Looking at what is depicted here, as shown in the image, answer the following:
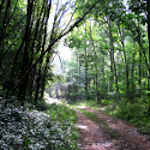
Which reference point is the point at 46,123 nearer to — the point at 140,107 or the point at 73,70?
the point at 140,107

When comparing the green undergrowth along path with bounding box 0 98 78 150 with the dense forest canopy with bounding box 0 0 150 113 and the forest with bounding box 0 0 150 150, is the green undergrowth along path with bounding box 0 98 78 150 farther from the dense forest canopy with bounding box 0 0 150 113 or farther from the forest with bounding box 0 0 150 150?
the dense forest canopy with bounding box 0 0 150 113

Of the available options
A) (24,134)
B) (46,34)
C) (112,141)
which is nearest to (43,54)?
(24,134)

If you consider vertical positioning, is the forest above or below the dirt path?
above

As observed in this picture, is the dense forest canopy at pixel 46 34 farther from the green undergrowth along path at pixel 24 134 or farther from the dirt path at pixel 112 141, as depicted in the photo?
the dirt path at pixel 112 141

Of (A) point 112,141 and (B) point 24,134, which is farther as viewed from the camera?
(A) point 112,141

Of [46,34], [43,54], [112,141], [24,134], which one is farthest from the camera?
[46,34]

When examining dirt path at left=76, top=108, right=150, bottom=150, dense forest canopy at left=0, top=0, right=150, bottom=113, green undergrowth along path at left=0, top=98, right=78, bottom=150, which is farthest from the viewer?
dirt path at left=76, top=108, right=150, bottom=150

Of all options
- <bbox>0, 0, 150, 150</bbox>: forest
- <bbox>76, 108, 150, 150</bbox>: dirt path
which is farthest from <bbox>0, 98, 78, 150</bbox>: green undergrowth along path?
<bbox>76, 108, 150, 150</bbox>: dirt path

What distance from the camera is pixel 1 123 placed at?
9.93 feet

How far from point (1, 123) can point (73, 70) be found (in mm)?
25162

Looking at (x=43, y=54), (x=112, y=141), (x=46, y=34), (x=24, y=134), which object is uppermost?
(x=46, y=34)

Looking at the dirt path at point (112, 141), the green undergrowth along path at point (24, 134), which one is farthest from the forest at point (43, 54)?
the dirt path at point (112, 141)

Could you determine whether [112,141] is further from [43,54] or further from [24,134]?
[43,54]

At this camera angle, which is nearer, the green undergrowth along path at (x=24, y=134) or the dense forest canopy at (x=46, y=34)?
the green undergrowth along path at (x=24, y=134)
